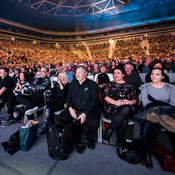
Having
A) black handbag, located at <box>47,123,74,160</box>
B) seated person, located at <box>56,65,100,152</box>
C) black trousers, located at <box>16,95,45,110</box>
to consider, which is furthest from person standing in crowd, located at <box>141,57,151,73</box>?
black handbag, located at <box>47,123,74,160</box>

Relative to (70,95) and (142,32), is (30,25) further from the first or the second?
(70,95)

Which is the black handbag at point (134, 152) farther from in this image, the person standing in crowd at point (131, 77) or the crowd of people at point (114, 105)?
the person standing in crowd at point (131, 77)

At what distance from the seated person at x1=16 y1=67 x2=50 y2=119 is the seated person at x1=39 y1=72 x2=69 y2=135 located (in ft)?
1.01

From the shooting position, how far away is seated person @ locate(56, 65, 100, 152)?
6.73ft

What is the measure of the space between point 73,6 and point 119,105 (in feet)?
90.9

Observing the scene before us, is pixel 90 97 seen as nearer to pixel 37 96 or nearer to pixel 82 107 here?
pixel 82 107

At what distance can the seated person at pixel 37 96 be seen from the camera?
9.86 ft

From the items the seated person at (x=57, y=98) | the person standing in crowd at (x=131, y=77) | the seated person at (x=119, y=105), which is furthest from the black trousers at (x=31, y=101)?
Result: the person standing in crowd at (x=131, y=77)

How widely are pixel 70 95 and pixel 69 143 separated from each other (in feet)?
3.11

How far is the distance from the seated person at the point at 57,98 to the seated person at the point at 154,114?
5.86 feet

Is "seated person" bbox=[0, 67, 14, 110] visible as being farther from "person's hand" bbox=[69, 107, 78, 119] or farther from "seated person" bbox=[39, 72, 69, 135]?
"person's hand" bbox=[69, 107, 78, 119]

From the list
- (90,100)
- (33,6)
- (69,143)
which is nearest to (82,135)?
(69,143)

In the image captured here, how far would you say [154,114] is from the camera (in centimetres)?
173

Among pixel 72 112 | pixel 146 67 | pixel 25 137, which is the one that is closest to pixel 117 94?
pixel 72 112
